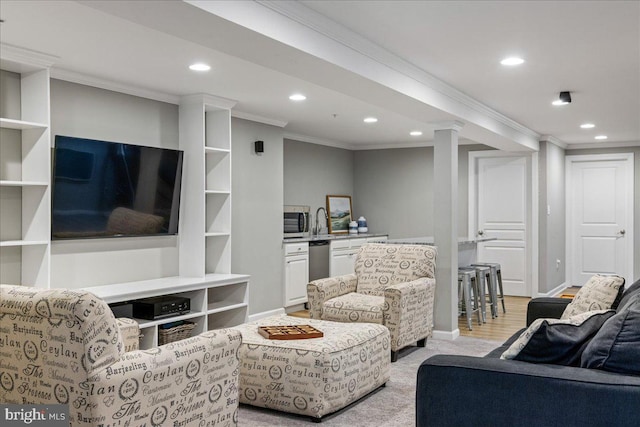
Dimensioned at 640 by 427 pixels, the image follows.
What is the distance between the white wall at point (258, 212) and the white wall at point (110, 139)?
2.85 ft

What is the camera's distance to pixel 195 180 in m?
A: 5.32

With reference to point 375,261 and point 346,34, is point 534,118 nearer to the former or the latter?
point 375,261

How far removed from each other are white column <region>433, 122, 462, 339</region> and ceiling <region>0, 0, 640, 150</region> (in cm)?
19

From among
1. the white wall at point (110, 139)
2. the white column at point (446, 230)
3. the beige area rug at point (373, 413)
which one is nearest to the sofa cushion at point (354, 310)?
the beige area rug at point (373, 413)

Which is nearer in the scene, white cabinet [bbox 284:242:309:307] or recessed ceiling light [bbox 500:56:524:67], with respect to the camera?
recessed ceiling light [bbox 500:56:524:67]

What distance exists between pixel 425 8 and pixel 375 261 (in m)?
2.76

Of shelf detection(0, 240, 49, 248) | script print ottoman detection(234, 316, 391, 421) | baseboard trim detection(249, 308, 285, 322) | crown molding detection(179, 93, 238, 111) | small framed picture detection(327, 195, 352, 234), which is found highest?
crown molding detection(179, 93, 238, 111)

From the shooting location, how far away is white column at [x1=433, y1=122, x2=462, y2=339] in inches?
215

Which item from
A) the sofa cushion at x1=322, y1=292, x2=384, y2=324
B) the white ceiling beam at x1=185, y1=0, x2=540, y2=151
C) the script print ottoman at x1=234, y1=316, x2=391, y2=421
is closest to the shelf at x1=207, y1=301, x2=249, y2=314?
the sofa cushion at x1=322, y1=292, x2=384, y2=324

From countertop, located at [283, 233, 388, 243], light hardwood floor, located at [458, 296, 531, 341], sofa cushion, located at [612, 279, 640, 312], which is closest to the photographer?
sofa cushion, located at [612, 279, 640, 312]

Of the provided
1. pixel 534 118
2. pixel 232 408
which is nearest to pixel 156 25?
pixel 232 408

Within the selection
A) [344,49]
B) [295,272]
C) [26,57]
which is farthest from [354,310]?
[26,57]

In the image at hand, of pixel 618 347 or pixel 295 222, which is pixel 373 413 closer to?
pixel 618 347

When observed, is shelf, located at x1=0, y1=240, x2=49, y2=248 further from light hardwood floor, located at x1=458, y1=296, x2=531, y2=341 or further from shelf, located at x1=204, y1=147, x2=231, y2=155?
light hardwood floor, located at x1=458, y1=296, x2=531, y2=341
